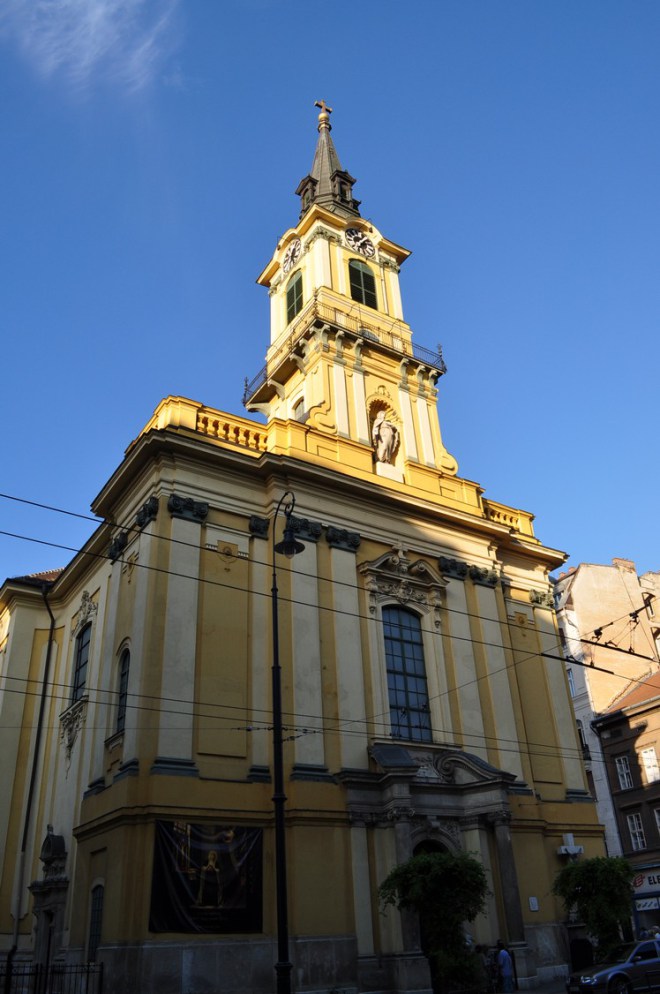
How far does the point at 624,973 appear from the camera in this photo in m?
17.4

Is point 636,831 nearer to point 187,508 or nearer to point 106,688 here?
point 106,688

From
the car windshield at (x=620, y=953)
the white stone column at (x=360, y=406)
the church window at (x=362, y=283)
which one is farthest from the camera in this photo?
the church window at (x=362, y=283)

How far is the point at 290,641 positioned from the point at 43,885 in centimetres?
938

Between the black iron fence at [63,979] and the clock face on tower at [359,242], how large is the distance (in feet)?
82.6

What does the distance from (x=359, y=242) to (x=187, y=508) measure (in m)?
16.3

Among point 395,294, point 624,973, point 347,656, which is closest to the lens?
point 624,973

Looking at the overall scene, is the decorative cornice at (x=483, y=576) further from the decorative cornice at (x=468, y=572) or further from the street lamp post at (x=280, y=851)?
the street lamp post at (x=280, y=851)

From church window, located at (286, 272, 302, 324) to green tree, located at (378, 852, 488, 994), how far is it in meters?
20.6

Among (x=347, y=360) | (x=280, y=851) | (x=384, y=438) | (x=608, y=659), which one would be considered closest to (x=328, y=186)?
(x=347, y=360)

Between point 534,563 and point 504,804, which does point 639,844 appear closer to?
point 534,563

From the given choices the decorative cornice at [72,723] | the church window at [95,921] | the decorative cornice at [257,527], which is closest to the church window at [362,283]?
the decorative cornice at [257,527]

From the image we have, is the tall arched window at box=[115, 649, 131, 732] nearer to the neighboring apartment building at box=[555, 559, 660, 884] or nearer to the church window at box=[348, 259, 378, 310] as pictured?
the church window at box=[348, 259, 378, 310]

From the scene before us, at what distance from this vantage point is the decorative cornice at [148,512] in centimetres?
2097

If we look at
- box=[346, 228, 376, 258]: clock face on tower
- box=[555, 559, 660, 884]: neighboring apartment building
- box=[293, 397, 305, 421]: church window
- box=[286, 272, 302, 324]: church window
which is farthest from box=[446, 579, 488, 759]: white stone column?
box=[346, 228, 376, 258]: clock face on tower
